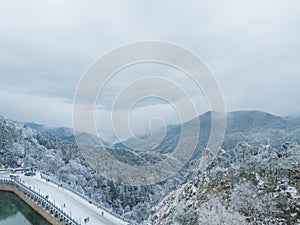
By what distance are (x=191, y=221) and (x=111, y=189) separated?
7935cm

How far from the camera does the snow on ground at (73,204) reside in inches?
1424

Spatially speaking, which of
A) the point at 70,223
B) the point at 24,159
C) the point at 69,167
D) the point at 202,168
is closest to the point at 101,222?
the point at 70,223

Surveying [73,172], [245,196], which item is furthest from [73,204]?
[73,172]

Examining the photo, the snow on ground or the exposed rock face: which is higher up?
the exposed rock face

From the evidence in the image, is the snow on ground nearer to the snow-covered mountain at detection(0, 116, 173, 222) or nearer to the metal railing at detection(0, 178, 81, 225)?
the metal railing at detection(0, 178, 81, 225)

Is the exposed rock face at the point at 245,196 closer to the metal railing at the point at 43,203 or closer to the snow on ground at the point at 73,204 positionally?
the snow on ground at the point at 73,204

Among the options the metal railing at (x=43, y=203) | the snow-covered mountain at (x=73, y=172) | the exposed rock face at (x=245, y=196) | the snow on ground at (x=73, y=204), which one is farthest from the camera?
the snow-covered mountain at (x=73, y=172)

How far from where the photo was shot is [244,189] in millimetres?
33250

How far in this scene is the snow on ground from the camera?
36.2 m

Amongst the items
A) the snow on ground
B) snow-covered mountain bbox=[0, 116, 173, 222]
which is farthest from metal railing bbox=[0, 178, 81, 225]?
snow-covered mountain bbox=[0, 116, 173, 222]

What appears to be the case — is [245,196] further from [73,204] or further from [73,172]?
[73,172]

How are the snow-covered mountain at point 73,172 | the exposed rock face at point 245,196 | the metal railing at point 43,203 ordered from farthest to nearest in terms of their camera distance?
the snow-covered mountain at point 73,172 < the metal railing at point 43,203 < the exposed rock face at point 245,196

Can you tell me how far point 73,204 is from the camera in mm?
43906

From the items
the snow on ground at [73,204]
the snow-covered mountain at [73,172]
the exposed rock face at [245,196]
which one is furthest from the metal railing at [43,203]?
the snow-covered mountain at [73,172]
